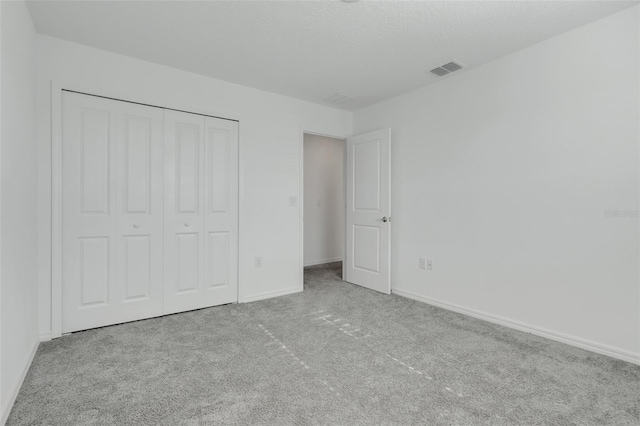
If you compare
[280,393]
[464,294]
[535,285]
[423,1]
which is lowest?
[280,393]

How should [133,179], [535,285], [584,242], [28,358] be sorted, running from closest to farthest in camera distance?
[28,358], [584,242], [535,285], [133,179]

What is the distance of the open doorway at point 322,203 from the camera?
553 cm

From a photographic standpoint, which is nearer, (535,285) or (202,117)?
(535,285)

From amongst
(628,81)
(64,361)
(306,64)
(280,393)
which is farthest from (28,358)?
(628,81)

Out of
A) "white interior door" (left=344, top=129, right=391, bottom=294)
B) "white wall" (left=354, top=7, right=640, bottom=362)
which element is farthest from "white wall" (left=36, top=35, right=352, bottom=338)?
"white wall" (left=354, top=7, right=640, bottom=362)

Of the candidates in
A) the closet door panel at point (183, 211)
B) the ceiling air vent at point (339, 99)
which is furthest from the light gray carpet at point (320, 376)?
the ceiling air vent at point (339, 99)

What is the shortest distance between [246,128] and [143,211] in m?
1.37

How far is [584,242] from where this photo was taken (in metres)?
2.32

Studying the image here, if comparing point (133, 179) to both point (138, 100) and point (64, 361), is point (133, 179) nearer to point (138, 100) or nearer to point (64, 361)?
point (138, 100)

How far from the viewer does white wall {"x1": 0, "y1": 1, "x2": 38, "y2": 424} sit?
5.18 ft

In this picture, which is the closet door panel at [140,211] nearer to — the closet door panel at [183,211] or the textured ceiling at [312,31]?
the closet door panel at [183,211]

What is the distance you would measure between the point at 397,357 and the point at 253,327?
125cm

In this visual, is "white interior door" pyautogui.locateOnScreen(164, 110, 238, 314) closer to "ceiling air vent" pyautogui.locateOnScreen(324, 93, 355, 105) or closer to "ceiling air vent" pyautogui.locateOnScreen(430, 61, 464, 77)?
"ceiling air vent" pyautogui.locateOnScreen(324, 93, 355, 105)

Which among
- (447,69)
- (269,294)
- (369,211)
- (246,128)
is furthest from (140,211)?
(447,69)
